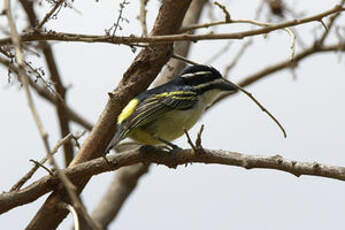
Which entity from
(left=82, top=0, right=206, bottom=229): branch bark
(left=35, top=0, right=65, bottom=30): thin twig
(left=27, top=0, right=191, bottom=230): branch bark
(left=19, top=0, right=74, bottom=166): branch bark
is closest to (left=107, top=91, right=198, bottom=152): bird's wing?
(left=27, top=0, right=191, bottom=230): branch bark

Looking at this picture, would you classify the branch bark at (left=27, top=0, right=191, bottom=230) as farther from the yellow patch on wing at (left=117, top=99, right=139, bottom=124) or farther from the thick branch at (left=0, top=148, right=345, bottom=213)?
the thick branch at (left=0, top=148, right=345, bottom=213)

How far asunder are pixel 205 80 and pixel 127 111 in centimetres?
89

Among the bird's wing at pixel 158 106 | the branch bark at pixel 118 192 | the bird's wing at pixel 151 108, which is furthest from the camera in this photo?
the branch bark at pixel 118 192

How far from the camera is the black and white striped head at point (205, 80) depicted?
5.38 metres

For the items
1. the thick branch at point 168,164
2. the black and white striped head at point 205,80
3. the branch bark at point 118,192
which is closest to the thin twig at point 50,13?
the thick branch at point 168,164

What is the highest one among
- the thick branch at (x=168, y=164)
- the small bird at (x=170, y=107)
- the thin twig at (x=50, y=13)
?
the thin twig at (x=50, y=13)

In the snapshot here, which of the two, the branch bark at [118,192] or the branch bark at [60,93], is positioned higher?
the branch bark at [60,93]

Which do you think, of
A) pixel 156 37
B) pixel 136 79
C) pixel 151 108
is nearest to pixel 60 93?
pixel 136 79

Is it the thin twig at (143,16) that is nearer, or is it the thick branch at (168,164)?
the thick branch at (168,164)

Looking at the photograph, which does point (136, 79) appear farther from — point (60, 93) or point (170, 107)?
point (60, 93)

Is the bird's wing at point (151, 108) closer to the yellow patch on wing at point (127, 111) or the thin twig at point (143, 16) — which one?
the yellow patch on wing at point (127, 111)

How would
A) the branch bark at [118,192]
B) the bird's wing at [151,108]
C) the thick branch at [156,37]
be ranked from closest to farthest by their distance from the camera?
the thick branch at [156,37] → the bird's wing at [151,108] → the branch bark at [118,192]

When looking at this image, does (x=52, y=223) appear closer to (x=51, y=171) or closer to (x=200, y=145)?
(x=51, y=171)

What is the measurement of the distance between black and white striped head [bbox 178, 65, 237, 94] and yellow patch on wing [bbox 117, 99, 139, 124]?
681mm
